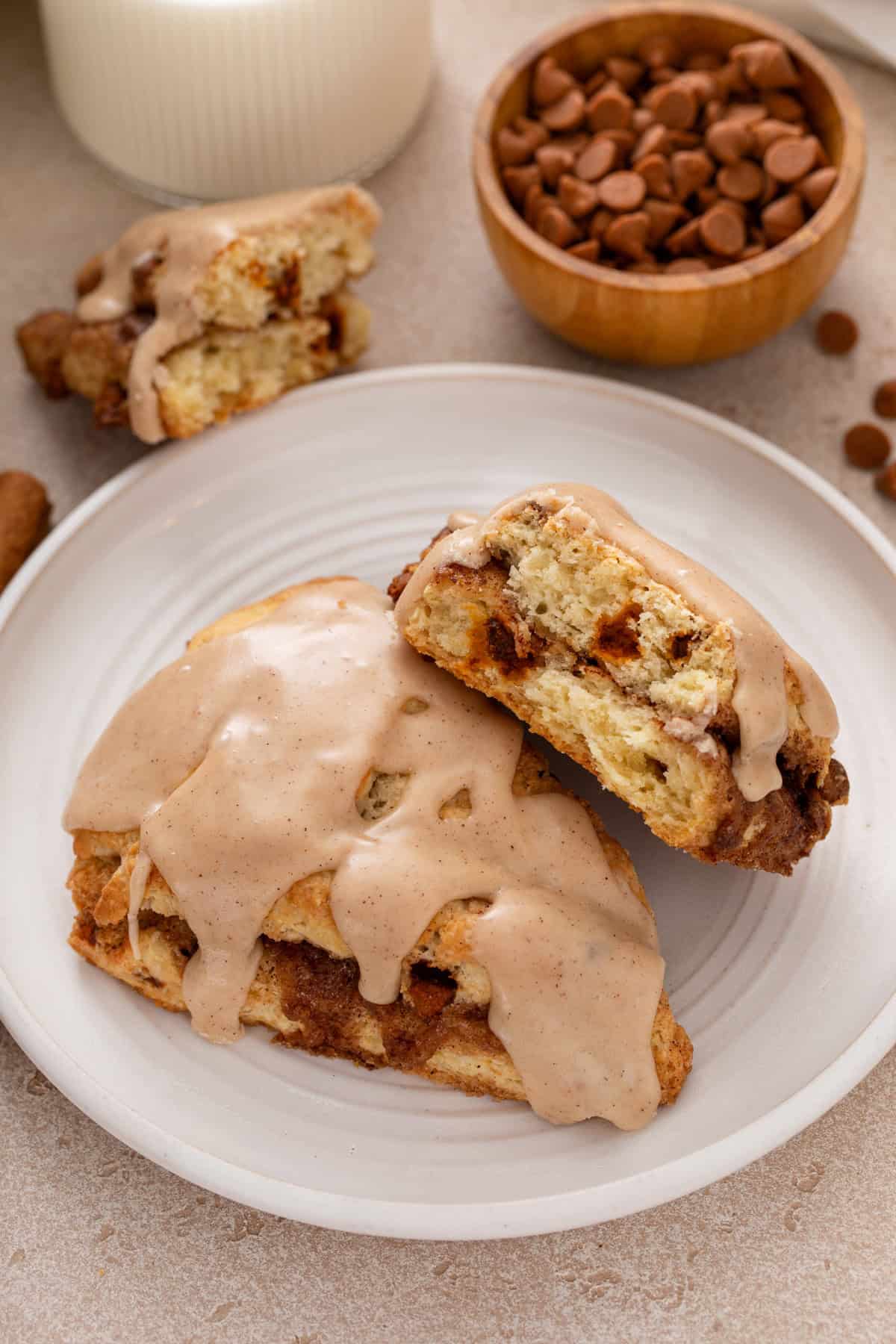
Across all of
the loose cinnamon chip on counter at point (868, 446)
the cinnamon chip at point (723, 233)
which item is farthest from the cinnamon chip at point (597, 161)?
the loose cinnamon chip on counter at point (868, 446)

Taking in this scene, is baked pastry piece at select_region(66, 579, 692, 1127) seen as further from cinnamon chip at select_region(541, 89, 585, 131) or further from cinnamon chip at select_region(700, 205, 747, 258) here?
cinnamon chip at select_region(541, 89, 585, 131)

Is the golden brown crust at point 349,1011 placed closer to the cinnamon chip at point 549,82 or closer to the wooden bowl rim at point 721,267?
the wooden bowl rim at point 721,267

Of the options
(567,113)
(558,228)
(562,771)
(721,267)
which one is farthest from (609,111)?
(562,771)

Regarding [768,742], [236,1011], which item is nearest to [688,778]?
[768,742]

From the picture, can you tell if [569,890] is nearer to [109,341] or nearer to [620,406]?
[620,406]

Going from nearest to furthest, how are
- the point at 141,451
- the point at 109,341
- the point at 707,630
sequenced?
the point at 707,630 → the point at 109,341 → the point at 141,451
